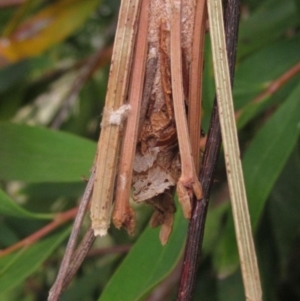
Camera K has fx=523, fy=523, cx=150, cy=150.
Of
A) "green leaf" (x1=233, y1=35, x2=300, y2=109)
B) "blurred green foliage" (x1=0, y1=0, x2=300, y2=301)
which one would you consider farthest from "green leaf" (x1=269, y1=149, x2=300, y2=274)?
"green leaf" (x1=233, y1=35, x2=300, y2=109)

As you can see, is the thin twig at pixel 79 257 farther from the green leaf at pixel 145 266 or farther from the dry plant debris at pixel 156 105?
the green leaf at pixel 145 266

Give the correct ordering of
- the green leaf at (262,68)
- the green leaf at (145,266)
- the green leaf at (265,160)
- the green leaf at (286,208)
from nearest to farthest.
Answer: the green leaf at (145,266), the green leaf at (265,160), the green leaf at (262,68), the green leaf at (286,208)

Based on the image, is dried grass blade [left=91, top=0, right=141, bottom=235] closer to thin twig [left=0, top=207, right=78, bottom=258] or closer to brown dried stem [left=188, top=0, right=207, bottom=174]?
brown dried stem [left=188, top=0, right=207, bottom=174]

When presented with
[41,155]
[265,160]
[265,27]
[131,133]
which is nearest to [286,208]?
[265,160]

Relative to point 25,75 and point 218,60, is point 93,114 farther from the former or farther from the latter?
point 218,60

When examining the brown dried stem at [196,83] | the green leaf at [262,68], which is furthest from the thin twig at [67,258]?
the green leaf at [262,68]

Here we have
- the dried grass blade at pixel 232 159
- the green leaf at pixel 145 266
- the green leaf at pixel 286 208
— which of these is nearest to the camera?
the dried grass blade at pixel 232 159

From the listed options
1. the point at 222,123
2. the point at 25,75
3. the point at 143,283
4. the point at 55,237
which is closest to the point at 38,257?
the point at 55,237
